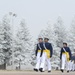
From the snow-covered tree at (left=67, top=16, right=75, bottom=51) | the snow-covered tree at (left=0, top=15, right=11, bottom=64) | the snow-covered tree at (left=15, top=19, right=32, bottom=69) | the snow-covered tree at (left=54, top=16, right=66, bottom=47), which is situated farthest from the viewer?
the snow-covered tree at (left=54, top=16, right=66, bottom=47)

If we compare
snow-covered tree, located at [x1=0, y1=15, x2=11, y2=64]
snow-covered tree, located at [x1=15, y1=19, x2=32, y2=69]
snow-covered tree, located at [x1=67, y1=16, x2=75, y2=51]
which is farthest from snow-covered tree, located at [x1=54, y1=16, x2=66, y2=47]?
snow-covered tree, located at [x1=0, y1=15, x2=11, y2=64]

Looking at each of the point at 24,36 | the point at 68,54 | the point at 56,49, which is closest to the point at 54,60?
the point at 56,49

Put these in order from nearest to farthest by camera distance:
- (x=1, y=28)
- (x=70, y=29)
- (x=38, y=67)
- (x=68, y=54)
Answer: (x=38, y=67) → (x=68, y=54) → (x=1, y=28) → (x=70, y=29)

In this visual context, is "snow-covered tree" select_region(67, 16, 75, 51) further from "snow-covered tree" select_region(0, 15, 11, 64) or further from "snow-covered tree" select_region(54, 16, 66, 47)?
"snow-covered tree" select_region(0, 15, 11, 64)

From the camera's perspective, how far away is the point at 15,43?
75.0 m

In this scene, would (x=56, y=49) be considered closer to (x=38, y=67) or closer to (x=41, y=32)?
(x=41, y=32)

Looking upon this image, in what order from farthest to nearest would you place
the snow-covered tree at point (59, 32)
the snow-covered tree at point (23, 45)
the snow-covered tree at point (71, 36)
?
1. the snow-covered tree at point (59, 32)
2. the snow-covered tree at point (71, 36)
3. the snow-covered tree at point (23, 45)

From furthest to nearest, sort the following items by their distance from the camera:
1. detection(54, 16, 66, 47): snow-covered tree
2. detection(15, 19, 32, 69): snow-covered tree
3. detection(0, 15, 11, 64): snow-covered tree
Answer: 1. detection(54, 16, 66, 47): snow-covered tree
2. detection(15, 19, 32, 69): snow-covered tree
3. detection(0, 15, 11, 64): snow-covered tree

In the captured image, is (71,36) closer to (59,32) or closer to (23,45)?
(59,32)

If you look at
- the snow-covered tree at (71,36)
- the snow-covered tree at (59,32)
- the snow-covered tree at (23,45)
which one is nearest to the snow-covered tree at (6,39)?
the snow-covered tree at (23,45)

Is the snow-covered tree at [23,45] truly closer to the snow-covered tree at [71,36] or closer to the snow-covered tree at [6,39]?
the snow-covered tree at [6,39]

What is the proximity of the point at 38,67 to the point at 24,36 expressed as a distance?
180ft

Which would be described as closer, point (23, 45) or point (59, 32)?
point (23, 45)

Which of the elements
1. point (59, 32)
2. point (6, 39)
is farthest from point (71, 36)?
point (6, 39)
